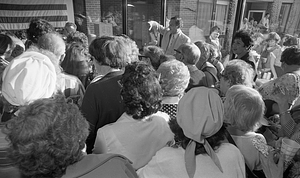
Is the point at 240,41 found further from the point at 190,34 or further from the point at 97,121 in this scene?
the point at 190,34

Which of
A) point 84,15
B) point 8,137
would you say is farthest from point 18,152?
point 84,15

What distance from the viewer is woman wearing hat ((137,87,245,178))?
112 cm

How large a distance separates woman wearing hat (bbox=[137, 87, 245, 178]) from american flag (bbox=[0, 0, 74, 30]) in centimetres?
759

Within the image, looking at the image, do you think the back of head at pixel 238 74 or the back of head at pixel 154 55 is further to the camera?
the back of head at pixel 154 55

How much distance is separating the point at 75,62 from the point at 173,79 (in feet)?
4.58

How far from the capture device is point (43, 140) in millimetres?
883

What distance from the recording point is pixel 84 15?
25.9ft

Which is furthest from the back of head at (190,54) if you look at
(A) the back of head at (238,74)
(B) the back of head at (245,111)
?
(B) the back of head at (245,111)

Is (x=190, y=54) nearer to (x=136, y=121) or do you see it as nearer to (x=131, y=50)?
(x=131, y=50)

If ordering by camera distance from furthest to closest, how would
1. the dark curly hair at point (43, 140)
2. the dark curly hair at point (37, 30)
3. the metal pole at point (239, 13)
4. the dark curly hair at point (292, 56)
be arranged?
the metal pole at point (239, 13) < the dark curly hair at point (37, 30) < the dark curly hair at point (292, 56) < the dark curly hair at point (43, 140)

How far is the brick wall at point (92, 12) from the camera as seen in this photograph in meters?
7.77

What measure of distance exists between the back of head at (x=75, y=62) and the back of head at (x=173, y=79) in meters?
1.17

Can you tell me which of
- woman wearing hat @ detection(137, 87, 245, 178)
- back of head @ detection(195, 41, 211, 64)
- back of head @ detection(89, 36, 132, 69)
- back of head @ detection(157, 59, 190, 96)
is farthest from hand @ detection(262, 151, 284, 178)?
back of head @ detection(195, 41, 211, 64)

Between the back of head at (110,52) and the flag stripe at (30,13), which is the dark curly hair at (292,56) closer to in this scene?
the back of head at (110,52)
